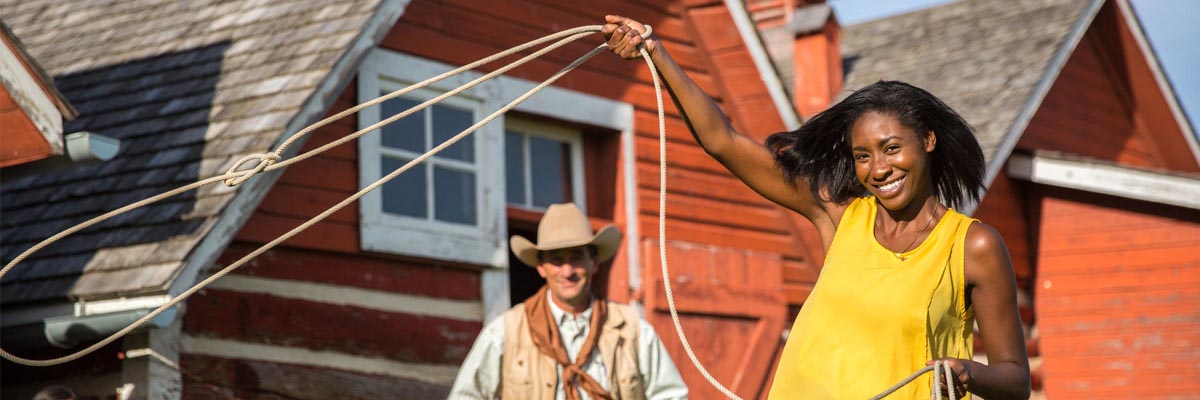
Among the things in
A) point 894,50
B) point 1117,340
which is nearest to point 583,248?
point 1117,340

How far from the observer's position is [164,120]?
7738mm

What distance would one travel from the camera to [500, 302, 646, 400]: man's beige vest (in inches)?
239

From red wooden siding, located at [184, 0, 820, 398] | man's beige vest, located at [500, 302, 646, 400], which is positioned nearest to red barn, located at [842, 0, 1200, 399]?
red wooden siding, located at [184, 0, 820, 398]

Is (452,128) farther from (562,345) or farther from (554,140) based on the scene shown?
(562,345)

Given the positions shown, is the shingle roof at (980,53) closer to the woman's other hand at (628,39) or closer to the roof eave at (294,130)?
the roof eave at (294,130)

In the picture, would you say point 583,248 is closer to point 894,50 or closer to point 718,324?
point 718,324

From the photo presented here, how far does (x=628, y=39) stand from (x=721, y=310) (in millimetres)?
5369

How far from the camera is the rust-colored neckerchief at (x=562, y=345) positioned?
19.9 feet

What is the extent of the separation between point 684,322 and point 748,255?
76 cm

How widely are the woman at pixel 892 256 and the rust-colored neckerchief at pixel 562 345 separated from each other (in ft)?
7.52

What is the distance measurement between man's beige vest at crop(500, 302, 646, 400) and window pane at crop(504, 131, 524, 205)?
2.71 m

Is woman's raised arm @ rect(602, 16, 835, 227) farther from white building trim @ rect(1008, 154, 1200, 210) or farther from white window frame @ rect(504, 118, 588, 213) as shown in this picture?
white building trim @ rect(1008, 154, 1200, 210)

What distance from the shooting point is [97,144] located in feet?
21.0

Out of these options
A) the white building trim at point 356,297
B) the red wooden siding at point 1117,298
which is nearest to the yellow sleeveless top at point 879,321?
the white building trim at point 356,297
